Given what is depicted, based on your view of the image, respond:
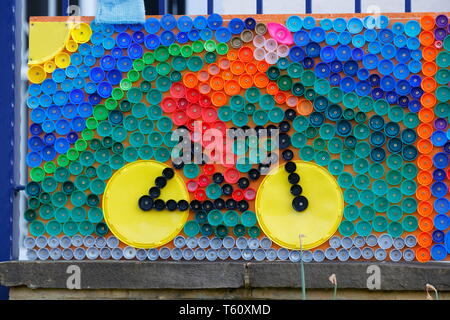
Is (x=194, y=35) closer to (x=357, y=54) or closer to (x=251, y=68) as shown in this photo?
(x=251, y=68)

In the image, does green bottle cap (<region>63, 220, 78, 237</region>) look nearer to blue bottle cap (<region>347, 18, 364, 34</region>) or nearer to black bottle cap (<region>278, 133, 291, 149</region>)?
black bottle cap (<region>278, 133, 291, 149</region>)

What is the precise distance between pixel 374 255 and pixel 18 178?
224 centimetres

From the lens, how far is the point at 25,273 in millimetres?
3838

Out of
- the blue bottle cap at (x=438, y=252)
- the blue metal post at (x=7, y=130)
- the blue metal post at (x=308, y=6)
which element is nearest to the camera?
the blue bottle cap at (x=438, y=252)

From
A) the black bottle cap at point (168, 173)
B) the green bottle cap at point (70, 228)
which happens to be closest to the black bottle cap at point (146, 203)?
the black bottle cap at point (168, 173)

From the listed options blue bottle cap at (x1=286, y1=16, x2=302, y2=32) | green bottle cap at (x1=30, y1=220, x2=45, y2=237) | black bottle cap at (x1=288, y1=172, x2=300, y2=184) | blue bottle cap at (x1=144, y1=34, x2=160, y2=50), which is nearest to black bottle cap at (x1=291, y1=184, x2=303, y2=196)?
black bottle cap at (x1=288, y1=172, x2=300, y2=184)

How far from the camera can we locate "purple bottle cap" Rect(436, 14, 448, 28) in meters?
3.88

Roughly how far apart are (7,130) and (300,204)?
185 centimetres

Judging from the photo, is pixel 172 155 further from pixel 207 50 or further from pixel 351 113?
pixel 351 113

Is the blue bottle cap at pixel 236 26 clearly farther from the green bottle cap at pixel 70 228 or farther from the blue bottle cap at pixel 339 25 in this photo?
the green bottle cap at pixel 70 228

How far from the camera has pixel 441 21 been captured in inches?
153

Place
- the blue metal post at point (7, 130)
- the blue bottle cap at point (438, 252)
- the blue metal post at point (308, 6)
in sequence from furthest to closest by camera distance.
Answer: the blue metal post at point (308, 6)
the blue metal post at point (7, 130)
the blue bottle cap at point (438, 252)

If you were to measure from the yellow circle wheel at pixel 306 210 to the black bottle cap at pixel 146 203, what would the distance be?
66cm

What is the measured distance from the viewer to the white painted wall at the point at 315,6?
5.20m
